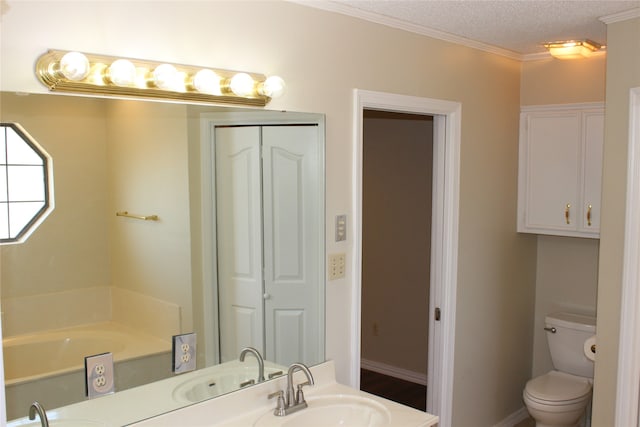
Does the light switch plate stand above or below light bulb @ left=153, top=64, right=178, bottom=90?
below

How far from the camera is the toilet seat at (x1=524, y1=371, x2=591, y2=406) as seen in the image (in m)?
3.60

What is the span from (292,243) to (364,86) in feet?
2.56

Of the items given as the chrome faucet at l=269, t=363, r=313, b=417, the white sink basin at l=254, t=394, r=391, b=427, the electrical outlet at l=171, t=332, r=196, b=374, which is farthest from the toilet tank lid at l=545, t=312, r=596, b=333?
the electrical outlet at l=171, t=332, r=196, b=374

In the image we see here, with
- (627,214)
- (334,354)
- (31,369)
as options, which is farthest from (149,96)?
(627,214)

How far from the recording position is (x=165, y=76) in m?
2.04

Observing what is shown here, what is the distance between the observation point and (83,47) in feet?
6.29

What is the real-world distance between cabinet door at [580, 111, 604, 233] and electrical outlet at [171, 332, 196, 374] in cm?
245

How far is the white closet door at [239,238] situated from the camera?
2.39 m

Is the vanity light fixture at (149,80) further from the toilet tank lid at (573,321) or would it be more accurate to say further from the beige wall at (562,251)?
the toilet tank lid at (573,321)

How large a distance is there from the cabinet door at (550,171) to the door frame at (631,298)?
790mm

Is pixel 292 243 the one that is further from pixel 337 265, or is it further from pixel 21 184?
pixel 21 184

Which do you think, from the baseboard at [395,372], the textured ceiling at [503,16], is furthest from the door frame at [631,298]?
the baseboard at [395,372]

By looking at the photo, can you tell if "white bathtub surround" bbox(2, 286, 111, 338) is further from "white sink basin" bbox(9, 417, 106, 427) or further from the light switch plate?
the light switch plate

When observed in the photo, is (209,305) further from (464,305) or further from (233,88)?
(464,305)
